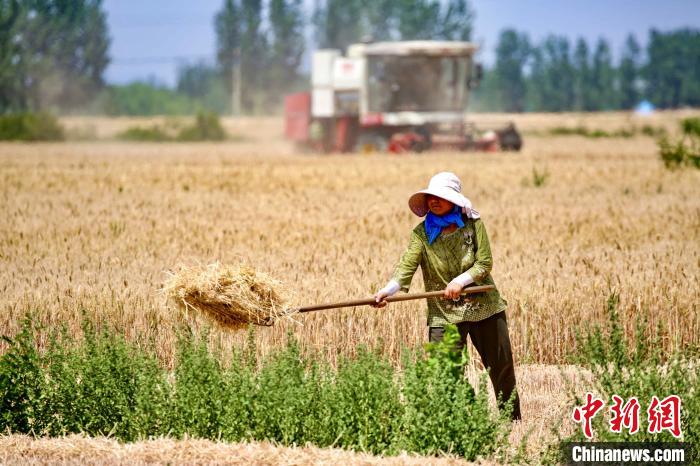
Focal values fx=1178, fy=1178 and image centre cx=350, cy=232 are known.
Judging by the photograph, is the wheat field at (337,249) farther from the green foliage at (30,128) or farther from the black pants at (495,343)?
the green foliage at (30,128)

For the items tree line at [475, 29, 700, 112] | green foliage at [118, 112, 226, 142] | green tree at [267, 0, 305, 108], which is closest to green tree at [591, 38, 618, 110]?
tree line at [475, 29, 700, 112]

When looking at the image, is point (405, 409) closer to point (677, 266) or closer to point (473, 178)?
point (677, 266)

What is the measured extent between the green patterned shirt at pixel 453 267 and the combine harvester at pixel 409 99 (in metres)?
25.4

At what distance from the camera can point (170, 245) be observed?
495 inches

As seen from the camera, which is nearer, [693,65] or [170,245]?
[170,245]

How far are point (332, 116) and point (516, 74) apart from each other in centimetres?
10731

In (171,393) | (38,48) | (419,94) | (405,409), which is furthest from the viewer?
(38,48)

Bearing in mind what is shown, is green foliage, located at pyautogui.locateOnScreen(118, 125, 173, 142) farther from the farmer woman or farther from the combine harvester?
the farmer woman

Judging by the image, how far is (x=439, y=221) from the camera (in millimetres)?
6484

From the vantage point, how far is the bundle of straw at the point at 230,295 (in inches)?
269

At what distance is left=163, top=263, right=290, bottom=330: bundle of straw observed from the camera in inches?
269

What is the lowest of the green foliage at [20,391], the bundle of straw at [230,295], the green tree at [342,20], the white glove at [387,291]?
the green foliage at [20,391]

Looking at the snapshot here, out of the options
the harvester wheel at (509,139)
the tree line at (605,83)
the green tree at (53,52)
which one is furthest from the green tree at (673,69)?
the harvester wheel at (509,139)

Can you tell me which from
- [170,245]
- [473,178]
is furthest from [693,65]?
[170,245]
